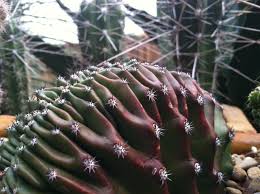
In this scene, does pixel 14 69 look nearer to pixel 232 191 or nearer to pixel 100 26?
pixel 100 26

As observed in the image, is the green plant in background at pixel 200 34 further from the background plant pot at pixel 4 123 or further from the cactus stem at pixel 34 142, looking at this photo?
A: the cactus stem at pixel 34 142

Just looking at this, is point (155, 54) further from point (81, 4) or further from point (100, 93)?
point (100, 93)

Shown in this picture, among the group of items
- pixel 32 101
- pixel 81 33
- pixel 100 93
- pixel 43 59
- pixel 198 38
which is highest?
pixel 100 93

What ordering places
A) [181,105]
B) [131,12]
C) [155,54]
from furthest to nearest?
[155,54] → [131,12] → [181,105]

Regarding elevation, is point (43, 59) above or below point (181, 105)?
below

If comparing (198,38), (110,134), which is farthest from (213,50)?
(110,134)
